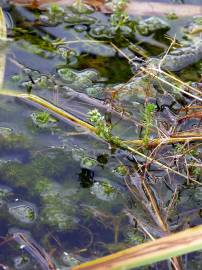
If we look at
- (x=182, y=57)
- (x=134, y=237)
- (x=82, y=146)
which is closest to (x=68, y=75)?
(x=82, y=146)

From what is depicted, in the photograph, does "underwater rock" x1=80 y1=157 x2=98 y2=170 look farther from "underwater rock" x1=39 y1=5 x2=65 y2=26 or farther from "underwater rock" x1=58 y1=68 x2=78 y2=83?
"underwater rock" x1=39 y1=5 x2=65 y2=26

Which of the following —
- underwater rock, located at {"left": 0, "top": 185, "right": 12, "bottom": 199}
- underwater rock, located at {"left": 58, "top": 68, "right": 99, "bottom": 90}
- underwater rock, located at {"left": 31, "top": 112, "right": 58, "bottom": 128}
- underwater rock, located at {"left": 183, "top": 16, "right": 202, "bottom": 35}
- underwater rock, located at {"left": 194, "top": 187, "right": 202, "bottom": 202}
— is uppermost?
underwater rock, located at {"left": 183, "top": 16, "right": 202, "bottom": 35}

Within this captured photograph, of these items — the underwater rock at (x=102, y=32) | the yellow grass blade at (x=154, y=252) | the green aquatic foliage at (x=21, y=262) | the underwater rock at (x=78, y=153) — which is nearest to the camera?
the yellow grass blade at (x=154, y=252)

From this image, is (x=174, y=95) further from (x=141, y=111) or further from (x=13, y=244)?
(x=13, y=244)

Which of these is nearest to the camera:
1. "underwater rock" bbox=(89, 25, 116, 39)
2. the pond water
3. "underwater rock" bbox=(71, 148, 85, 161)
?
the pond water

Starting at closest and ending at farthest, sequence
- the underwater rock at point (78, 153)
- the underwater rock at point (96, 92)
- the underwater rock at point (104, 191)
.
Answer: the underwater rock at point (104, 191) < the underwater rock at point (78, 153) < the underwater rock at point (96, 92)

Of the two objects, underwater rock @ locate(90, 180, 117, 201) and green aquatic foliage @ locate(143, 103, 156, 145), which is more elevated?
green aquatic foliage @ locate(143, 103, 156, 145)

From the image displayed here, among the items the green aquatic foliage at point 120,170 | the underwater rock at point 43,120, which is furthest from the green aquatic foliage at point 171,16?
the green aquatic foliage at point 120,170

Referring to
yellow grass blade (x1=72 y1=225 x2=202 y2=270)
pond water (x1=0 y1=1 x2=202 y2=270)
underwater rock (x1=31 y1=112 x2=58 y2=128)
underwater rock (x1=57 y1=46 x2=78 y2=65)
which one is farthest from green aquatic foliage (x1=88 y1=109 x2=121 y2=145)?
yellow grass blade (x1=72 y1=225 x2=202 y2=270)

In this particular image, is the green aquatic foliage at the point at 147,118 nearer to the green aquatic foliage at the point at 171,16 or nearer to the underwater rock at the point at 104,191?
the underwater rock at the point at 104,191
